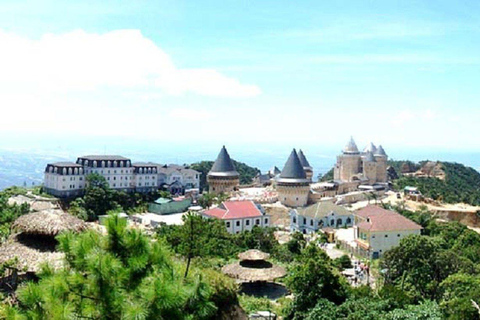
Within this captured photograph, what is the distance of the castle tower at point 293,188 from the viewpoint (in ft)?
135

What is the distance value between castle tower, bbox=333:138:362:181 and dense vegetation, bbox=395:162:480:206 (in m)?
5.07

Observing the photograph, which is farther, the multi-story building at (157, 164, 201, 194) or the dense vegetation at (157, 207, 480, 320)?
the multi-story building at (157, 164, 201, 194)

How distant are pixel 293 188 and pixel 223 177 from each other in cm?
714

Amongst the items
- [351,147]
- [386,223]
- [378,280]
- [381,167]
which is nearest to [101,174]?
[386,223]

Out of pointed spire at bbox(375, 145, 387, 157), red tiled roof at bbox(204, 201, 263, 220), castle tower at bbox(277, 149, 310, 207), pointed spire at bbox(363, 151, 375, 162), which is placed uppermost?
pointed spire at bbox(375, 145, 387, 157)

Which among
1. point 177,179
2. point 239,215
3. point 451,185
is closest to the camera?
point 239,215

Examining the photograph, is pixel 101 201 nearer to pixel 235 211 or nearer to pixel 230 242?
pixel 235 211

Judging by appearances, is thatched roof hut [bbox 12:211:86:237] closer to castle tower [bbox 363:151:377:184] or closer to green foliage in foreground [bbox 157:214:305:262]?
green foliage in foreground [bbox 157:214:305:262]

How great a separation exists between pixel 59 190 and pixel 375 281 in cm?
2815

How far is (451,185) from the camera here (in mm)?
62312

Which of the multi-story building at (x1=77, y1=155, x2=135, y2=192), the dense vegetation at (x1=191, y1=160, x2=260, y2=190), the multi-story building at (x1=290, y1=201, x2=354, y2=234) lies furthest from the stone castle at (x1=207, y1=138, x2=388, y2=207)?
the multi-story building at (x1=77, y1=155, x2=135, y2=192)

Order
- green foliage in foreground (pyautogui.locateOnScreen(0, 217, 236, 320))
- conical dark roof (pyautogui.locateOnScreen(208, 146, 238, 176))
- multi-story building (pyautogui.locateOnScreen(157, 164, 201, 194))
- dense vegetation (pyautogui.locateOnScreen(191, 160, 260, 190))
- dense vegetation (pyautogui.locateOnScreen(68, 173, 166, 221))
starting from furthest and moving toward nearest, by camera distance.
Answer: dense vegetation (pyautogui.locateOnScreen(191, 160, 260, 190)) → multi-story building (pyautogui.locateOnScreen(157, 164, 201, 194)) → conical dark roof (pyautogui.locateOnScreen(208, 146, 238, 176)) → dense vegetation (pyautogui.locateOnScreen(68, 173, 166, 221)) → green foliage in foreground (pyautogui.locateOnScreen(0, 217, 236, 320))

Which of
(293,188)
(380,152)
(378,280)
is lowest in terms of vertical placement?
(378,280)

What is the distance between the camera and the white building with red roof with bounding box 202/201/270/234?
32438 millimetres
